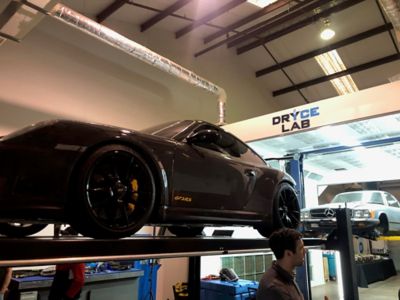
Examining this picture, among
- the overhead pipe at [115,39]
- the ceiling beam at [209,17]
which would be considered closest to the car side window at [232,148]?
the overhead pipe at [115,39]

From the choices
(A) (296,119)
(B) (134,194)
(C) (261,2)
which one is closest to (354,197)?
(A) (296,119)

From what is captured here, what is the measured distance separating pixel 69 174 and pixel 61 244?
14.3 inches

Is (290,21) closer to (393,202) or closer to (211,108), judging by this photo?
(211,108)

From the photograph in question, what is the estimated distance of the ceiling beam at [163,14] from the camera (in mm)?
7583

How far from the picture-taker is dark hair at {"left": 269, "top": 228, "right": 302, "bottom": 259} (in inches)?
102

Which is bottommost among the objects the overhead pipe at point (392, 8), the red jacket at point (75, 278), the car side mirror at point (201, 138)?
the red jacket at point (75, 278)

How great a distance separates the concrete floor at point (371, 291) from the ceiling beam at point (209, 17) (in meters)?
7.58

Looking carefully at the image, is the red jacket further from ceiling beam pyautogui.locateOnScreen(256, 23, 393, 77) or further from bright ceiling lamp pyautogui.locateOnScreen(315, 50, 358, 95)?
Answer: bright ceiling lamp pyautogui.locateOnScreen(315, 50, 358, 95)

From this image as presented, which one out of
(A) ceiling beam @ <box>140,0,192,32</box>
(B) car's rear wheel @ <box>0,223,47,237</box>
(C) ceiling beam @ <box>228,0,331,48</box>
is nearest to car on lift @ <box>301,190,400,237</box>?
(B) car's rear wheel @ <box>0,223,47,237</box>

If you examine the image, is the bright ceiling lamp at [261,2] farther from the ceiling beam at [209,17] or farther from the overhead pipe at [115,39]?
the overhead pipe at [115,39]

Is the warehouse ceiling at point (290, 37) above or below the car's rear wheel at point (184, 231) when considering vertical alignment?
above

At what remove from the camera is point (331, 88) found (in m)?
11.6

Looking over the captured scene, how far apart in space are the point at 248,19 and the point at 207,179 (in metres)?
7.14

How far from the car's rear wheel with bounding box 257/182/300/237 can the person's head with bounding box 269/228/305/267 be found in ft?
1.25
